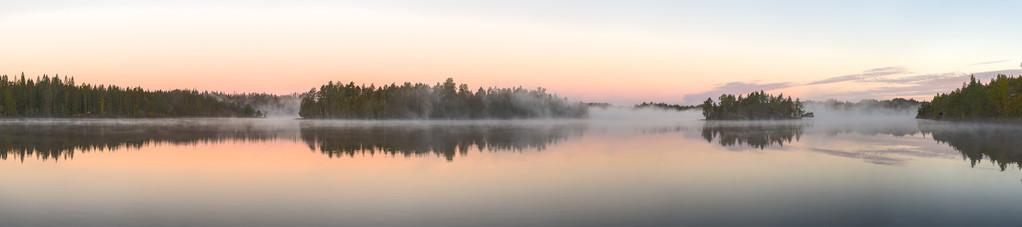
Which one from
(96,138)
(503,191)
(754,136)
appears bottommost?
(754,136)

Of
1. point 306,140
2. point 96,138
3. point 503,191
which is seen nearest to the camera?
point 503,191

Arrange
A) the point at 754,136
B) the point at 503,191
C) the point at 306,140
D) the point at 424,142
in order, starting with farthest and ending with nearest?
the point at 754,136 < the point at 306,140 < the point at 424,142 < the point at 503,191

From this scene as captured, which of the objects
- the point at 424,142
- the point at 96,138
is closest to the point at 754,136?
the point at 424,142

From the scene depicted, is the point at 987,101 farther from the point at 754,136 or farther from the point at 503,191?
the point at 503,191

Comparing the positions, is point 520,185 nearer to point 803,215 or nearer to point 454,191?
point 454,191

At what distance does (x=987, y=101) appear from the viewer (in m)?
151

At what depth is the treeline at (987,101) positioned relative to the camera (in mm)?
133125

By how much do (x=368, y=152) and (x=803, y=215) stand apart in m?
26.2

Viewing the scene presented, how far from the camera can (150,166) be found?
26.6m

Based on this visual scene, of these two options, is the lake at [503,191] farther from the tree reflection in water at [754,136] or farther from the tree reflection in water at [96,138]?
the tree reflection in water at [754,136]

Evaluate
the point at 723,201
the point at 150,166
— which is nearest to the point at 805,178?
the point at 723,201

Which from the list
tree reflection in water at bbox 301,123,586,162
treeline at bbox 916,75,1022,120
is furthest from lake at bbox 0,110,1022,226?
treeline at bbox 916,75,1022,120

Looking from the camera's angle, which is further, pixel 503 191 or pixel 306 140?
pixel 306 140

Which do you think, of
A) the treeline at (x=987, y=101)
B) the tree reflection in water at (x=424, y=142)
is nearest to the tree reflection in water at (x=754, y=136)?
the tree reflection in water at (x=424, y=142)
